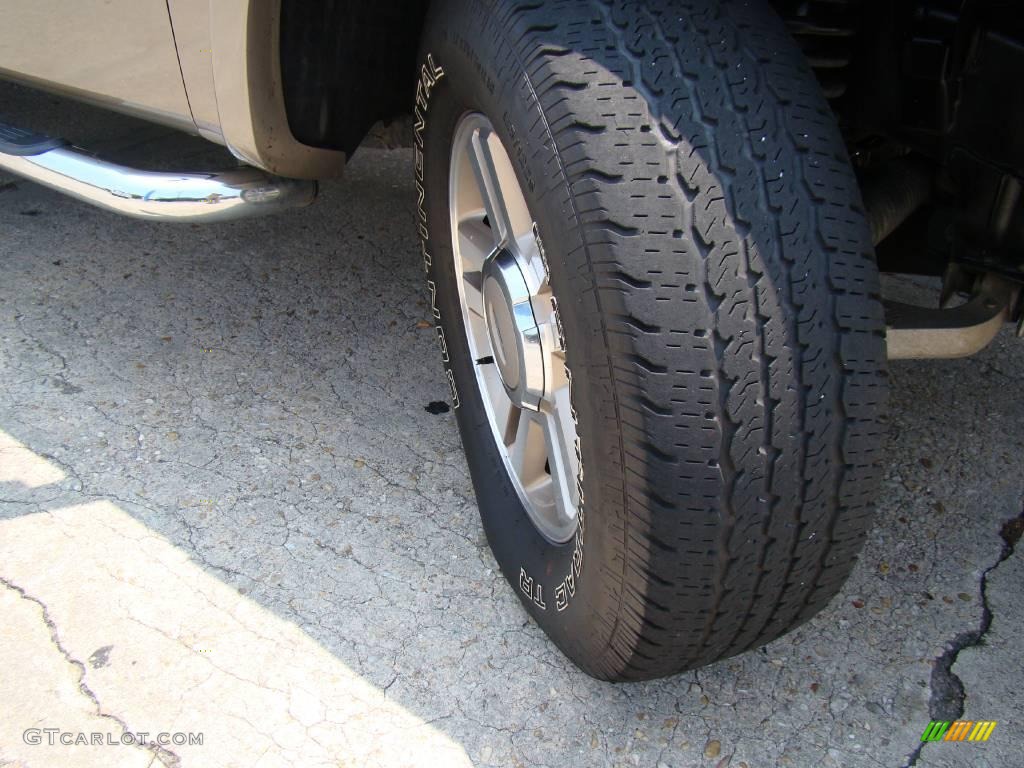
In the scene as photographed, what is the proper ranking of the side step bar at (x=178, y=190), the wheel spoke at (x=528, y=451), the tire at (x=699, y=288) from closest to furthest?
the tire at (x=699, y=288) → the wheel spoke at (x=528, y=451) → the side step bar at (x=178, y=190)

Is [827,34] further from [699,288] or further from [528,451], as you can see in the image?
[528,451]

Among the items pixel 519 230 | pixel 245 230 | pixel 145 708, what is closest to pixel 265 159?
pixel 519 230

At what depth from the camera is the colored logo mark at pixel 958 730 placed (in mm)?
1655

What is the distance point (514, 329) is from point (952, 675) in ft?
3.34

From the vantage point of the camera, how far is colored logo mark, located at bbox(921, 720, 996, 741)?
1.66 m

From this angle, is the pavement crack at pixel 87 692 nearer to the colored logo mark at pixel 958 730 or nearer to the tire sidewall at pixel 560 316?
the tire sidewall at pixel 560 316

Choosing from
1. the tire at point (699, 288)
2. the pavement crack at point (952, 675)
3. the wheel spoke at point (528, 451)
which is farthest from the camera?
the wheel spoke at point (528, 451)

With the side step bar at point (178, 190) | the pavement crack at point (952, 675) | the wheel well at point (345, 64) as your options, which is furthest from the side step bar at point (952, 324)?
the side step bar at point (178, 190)

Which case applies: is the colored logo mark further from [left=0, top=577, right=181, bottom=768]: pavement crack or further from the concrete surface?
[left=0, top=577, right=181, bottom=768]: pavement crack

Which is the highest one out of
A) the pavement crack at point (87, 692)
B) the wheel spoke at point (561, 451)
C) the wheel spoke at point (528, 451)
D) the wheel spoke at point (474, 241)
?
the wheel spoke at point (474, 241)

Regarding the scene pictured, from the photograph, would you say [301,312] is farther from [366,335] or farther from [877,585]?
[877,585]

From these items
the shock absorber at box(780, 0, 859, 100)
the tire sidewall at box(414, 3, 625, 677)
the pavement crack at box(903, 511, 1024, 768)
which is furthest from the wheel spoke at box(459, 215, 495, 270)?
the pavement crack at box(903, 511, 1024, 768)

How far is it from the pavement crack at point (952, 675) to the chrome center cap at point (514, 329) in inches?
34.3

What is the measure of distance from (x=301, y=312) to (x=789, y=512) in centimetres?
178
